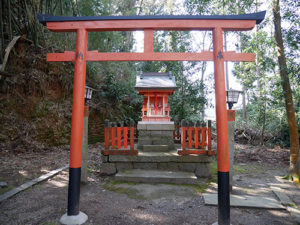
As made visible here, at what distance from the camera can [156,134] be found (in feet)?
20.8

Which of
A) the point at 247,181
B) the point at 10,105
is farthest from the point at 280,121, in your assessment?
the point at 10,105

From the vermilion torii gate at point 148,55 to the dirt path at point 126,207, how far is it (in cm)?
47

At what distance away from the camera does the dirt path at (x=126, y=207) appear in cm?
276

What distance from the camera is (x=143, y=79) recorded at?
8.07 meters

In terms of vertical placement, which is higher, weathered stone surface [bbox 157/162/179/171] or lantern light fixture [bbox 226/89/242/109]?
lantern light fixture [bbox 226/89/242/109]

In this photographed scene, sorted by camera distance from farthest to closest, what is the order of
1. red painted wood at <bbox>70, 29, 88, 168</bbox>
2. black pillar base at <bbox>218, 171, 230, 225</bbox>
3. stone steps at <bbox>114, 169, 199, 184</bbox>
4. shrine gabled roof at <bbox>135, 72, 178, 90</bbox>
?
shrine gabled roof at <bbox>135, 72, 178, 90</bbox>
stone steps at <bbox>114, 169, 199, 184</bbox>
red painted wood at <bbox>70, 29, 88, 168</bbox>
black pillar base at <bbox>218, 171, 230, 225</bbox>

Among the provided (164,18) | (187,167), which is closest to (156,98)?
(187,167)

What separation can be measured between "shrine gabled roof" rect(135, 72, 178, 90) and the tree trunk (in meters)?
3.28

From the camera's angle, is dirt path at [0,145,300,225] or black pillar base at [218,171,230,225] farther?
dirt path at [0,145,300,225]

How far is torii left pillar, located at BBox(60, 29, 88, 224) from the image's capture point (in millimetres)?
2688

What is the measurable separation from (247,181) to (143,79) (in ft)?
17.8

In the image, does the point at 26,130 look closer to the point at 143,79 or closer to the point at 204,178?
the point at 143,79

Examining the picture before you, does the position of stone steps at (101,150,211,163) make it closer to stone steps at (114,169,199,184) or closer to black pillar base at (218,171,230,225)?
stone steps at (114,169,199,184)

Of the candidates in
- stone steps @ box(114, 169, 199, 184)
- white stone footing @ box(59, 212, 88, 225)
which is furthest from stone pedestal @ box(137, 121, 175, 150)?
white stone footing @ box(59, 212, 88, 225)
